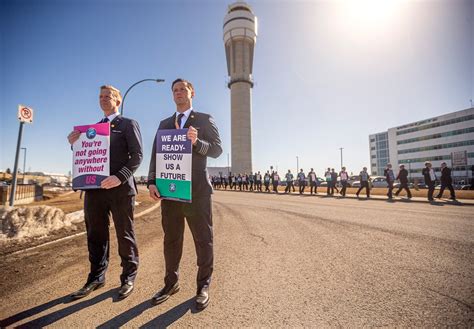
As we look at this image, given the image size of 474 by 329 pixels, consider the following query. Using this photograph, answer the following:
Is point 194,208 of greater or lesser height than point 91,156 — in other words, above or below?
below

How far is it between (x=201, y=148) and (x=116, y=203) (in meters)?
1.16

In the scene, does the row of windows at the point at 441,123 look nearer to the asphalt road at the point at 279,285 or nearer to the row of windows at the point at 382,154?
the row of windows at the point at 382,154

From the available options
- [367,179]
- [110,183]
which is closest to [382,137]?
[367,179]

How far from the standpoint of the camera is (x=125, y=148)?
283 cm

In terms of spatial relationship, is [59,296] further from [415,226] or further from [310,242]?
[415,226]

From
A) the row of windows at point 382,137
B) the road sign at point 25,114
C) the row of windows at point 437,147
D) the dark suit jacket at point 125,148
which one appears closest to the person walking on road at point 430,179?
the dark suit jacket at point 125,148

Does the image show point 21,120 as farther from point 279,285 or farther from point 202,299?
point 279,285

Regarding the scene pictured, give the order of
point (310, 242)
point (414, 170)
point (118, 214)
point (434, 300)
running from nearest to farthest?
1. point (434, 300)
2. point (118, 214)
3. point (310, 242)
4. point (414, 170)

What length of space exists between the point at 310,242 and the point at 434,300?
7.31ft

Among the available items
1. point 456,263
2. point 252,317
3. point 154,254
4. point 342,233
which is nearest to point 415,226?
point 342,233

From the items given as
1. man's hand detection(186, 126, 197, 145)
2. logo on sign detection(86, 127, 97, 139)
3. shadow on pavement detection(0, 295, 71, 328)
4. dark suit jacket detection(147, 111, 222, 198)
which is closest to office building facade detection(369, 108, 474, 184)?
dark suit jacket detection(147, 111, 222, 198)

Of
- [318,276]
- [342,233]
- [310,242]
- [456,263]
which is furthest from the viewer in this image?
[342,233]

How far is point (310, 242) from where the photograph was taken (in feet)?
14.2

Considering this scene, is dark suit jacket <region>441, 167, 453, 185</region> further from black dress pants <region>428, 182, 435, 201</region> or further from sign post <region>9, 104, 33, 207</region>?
sign post <region>9, 104, 33, 207</region>
